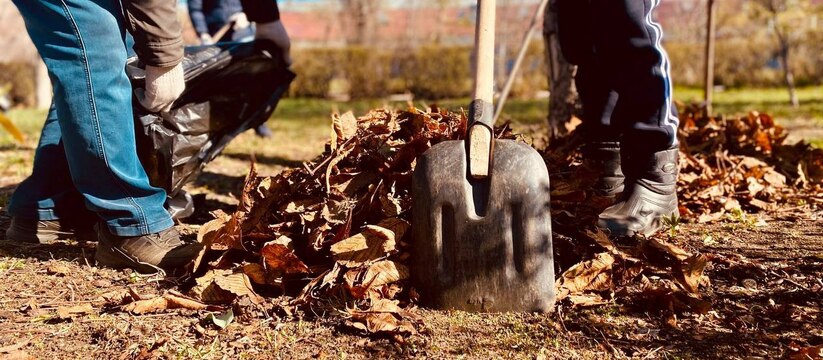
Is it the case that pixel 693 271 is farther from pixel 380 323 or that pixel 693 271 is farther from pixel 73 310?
pixel 73 310

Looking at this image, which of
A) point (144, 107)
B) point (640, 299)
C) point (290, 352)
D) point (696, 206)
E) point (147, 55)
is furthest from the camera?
point (696, 206)

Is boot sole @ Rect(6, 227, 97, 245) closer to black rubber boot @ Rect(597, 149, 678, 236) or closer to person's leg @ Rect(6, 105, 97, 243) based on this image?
person's leg @ Rect(6, 105, 97, 243)

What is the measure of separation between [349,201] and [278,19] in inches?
46.2

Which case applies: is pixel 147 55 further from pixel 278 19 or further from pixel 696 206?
pixel 696 206

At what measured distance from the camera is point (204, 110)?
3.18 meters

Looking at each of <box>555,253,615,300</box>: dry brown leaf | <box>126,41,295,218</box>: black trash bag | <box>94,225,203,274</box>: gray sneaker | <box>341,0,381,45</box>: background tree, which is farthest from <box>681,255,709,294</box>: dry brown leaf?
<box>341,0,381,45</box>: background tree

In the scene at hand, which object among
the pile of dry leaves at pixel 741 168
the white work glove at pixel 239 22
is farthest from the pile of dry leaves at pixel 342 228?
the white work glove at pixel 239 22

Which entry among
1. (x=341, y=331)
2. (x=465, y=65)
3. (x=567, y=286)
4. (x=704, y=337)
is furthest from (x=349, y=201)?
(x=465, y=65)

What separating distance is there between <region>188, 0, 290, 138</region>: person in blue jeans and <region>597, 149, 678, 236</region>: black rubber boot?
4005 mm

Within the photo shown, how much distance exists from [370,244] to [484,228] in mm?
391

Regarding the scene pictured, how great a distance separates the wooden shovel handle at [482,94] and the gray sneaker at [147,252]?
1.04 metres

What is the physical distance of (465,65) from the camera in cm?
1603

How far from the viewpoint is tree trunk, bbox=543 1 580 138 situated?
16.2 ft

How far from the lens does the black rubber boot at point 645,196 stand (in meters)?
2.79
